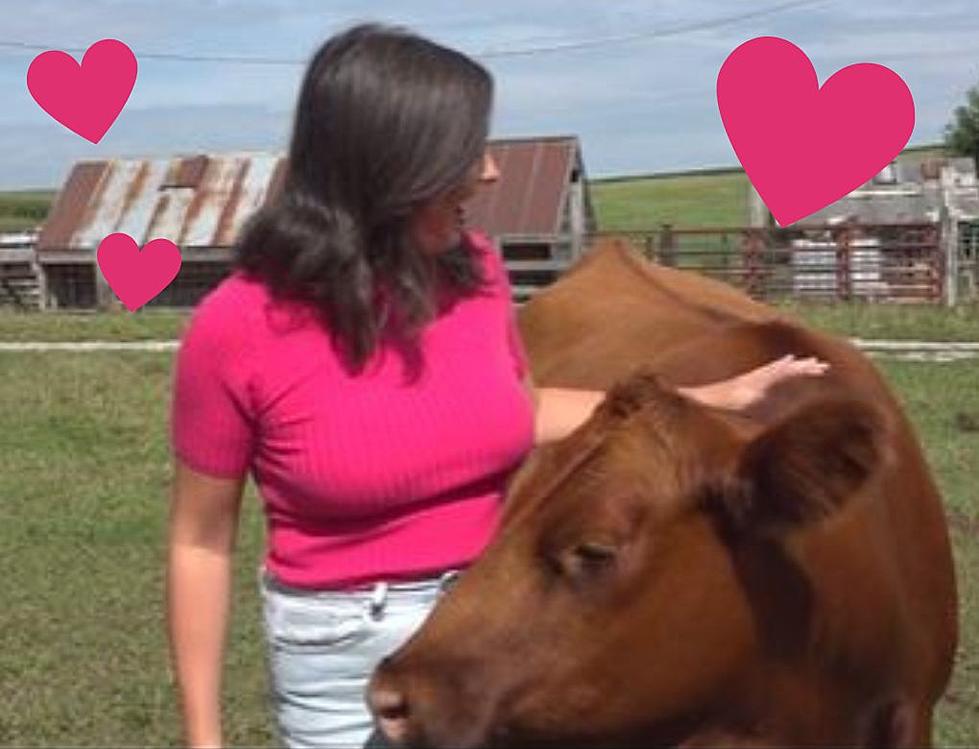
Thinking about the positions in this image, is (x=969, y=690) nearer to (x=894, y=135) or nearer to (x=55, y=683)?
(x=55, y=683)

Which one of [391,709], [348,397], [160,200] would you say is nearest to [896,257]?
[160,200]

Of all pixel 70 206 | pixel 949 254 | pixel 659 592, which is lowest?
pixel 70 206

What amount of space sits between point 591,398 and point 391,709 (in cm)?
77

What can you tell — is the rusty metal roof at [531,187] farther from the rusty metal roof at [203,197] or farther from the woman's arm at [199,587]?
the woman's arm at [199,587]

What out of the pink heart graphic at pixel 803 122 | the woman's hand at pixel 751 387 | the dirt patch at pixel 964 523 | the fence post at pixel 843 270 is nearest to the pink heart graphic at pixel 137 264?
the fence post at pixel 843 270

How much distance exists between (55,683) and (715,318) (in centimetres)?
286

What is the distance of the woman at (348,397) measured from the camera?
2422 mm

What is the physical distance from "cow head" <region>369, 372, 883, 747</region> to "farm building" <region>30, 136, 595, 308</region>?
2483 centimetres

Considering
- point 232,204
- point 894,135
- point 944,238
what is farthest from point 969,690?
point 232,204

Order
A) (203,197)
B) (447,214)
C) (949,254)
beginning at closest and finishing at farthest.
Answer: (447,214) < (949,254) < (203,197)

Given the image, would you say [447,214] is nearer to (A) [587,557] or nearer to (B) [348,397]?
(B) [348,397]

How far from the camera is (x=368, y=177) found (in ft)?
7.95

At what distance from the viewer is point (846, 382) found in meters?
3.41

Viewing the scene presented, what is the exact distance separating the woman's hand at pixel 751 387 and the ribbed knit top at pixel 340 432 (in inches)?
16.1
